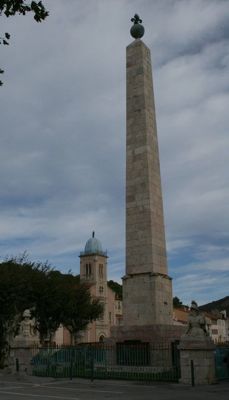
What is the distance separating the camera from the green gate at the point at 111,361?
804 inches

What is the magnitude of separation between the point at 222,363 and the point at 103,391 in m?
5.66

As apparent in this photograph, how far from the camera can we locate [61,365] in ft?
73.0

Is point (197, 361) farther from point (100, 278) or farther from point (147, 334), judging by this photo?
point (100, 278)

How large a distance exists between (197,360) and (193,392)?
235cm

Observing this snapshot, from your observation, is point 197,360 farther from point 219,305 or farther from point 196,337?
point 219,305

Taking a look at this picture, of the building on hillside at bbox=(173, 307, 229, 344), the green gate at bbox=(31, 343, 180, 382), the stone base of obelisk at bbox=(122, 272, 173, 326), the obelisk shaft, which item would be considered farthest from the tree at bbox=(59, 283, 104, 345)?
the building on hillside at bbox=(173, 307, 229, 344)

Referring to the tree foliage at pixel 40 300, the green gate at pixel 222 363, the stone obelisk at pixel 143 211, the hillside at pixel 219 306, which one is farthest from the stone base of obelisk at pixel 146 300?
the hillside at pixel 219 306

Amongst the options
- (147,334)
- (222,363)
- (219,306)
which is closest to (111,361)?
(147,334)

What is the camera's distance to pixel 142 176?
25.2m

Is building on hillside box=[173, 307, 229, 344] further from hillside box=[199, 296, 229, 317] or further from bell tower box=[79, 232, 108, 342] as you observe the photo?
bell tower box=[79, 232, 108, 342]

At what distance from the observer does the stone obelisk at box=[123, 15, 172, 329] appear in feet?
78.1

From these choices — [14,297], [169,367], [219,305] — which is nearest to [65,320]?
[14,297]

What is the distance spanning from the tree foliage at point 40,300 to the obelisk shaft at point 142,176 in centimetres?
1338

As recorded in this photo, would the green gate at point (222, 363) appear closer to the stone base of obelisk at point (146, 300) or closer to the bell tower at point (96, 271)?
the stone base of obelisk at point (146, 300)
